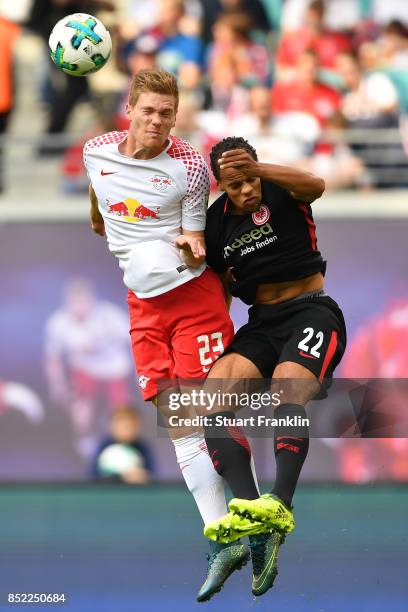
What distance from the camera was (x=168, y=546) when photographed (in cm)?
993

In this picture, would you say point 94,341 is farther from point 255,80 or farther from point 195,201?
point 195,201

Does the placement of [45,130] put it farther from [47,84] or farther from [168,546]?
[168,546]

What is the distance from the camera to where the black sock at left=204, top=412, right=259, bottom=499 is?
22.6 feet

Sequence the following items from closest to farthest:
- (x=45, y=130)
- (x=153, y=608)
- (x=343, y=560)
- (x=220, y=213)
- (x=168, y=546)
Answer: (x=220, y=213)
(x=153, y=608)
(x=343, y=560)
(x=168, y=546)
(x=45, y=130)

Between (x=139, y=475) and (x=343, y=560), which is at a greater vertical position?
(x=343, y=560)

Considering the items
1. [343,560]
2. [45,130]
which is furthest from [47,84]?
[343,560]

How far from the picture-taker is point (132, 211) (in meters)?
7.25

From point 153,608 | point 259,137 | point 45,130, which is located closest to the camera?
point 153,608

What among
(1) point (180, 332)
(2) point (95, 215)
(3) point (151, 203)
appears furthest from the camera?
(2) point (95, 215)

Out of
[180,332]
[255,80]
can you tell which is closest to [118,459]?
[255,80]

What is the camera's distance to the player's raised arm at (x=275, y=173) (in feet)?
22.4

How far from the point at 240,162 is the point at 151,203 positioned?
2.08 ft

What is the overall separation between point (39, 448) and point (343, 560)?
435cm

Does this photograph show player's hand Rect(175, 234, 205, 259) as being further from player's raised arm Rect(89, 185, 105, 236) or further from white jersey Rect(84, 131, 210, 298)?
player's raised arm Rect(89, 185, 105, 236)
